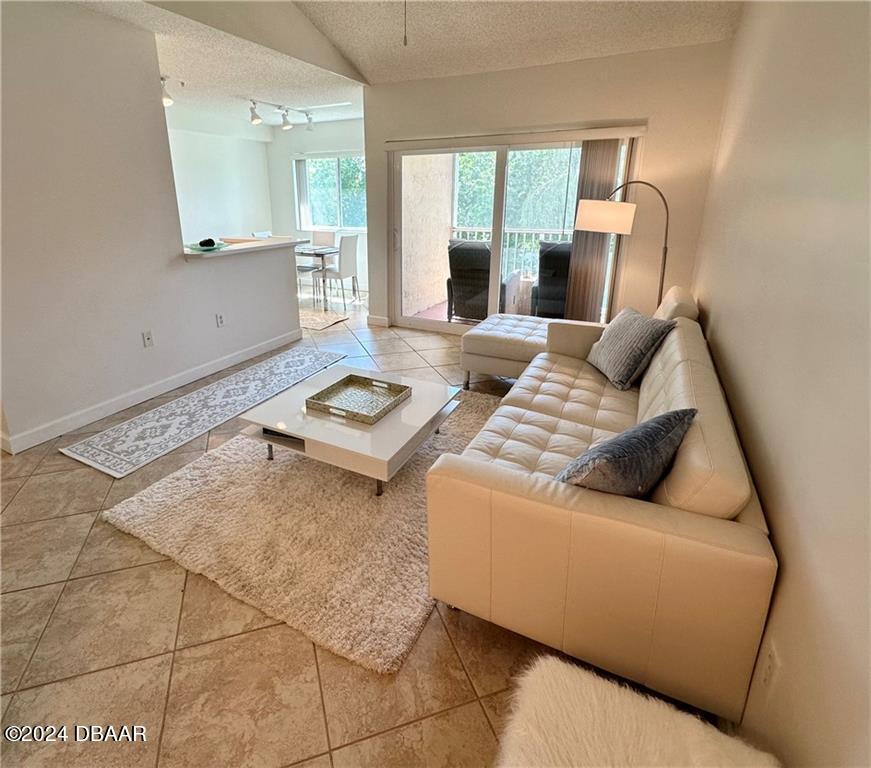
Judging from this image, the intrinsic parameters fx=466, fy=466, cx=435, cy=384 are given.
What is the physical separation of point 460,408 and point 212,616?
2.00m

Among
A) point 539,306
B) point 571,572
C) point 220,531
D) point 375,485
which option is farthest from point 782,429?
point 539,306

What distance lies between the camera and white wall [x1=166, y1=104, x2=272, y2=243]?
20.2 ft

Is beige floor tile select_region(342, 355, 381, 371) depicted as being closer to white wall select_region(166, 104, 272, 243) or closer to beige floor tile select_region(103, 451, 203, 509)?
beige floor tile select_region(103, 451, 203, 509)

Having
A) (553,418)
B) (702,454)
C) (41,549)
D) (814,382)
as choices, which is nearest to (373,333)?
(553,418)

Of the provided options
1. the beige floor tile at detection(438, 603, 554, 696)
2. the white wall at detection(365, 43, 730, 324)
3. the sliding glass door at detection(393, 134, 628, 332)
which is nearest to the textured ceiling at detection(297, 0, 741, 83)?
the white wall at detection(365, 43, 730, 324)

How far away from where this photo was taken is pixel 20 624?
1619mm

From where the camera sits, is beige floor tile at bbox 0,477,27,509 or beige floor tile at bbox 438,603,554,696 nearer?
beige floor tile at bbox 438,603,554,696

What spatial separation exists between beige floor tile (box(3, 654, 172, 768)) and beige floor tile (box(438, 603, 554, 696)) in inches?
35.6

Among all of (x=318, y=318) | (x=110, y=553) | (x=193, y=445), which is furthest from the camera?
(x=318, y=318)

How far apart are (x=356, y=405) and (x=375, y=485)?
0.43 meters

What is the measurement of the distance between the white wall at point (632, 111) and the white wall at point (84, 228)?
7.24ft

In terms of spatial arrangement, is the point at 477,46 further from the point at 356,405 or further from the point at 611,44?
the point at 356,405

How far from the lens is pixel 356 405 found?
2.46 metres

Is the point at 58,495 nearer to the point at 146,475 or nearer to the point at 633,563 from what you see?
the point at 146,475
